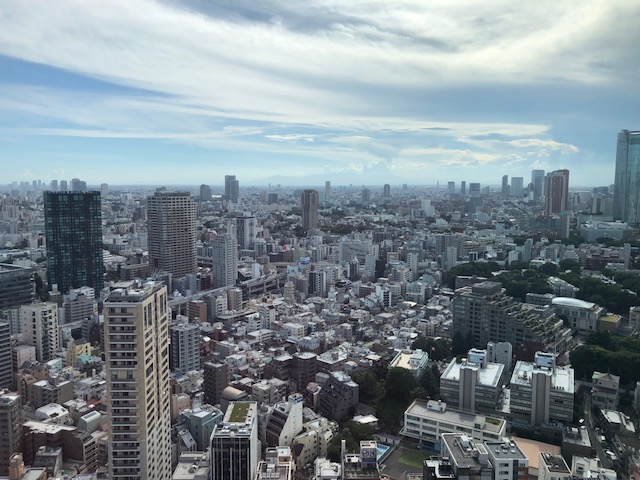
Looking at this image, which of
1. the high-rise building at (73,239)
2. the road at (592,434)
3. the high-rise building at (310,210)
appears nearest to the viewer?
the road at (592,434)

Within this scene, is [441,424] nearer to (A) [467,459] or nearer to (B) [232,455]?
(A) [467,459]

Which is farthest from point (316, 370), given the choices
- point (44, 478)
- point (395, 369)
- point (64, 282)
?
point (64, 282)

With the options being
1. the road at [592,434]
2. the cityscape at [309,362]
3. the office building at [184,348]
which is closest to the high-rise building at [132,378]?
the cityscape at [309,362]

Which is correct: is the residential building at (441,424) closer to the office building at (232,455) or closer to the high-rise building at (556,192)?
the office building at (232,455)

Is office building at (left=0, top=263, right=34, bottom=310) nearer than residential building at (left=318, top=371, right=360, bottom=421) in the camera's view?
No

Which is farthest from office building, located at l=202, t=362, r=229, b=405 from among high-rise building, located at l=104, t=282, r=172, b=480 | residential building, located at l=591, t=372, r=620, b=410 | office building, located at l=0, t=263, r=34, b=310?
office building, located at l=0, t=263, r=34, b=310

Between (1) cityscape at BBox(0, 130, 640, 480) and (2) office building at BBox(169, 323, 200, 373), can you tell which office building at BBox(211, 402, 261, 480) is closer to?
(1) cityscape at BBox(0, 130, 640, 480)

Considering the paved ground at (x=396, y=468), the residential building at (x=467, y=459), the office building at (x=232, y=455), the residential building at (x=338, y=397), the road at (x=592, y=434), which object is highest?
the residential building at (x=467, y=459)
